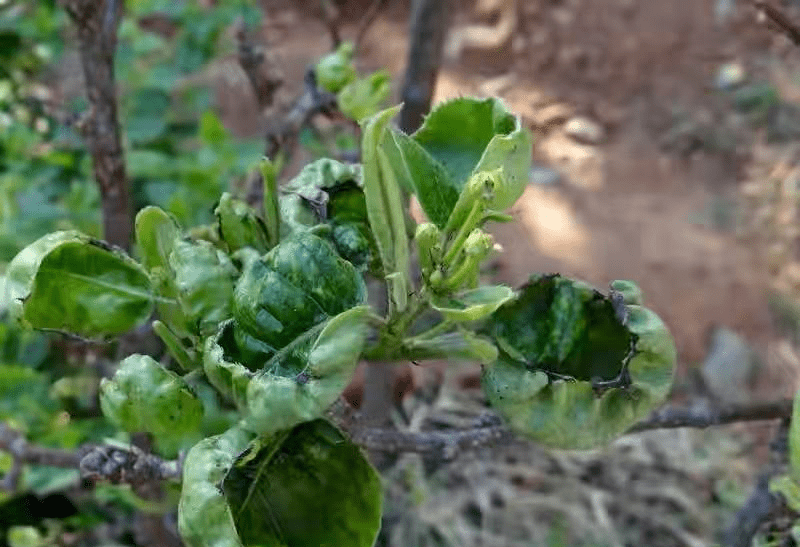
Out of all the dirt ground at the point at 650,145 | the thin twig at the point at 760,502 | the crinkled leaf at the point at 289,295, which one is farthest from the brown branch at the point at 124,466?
the dirt ground at the point at 650,145

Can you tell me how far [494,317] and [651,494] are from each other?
3.27ft

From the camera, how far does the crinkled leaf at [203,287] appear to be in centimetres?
62

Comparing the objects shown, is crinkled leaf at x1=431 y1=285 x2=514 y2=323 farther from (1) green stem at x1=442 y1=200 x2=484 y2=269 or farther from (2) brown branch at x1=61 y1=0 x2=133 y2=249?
(2) brown branch at x1=61 y1=0 x2=133 y2=249

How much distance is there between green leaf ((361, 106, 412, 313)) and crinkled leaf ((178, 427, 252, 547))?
0.44 feet

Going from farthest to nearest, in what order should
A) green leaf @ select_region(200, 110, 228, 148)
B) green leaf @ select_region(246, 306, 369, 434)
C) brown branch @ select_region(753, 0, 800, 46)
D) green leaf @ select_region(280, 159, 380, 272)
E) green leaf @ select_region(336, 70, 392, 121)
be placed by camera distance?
green leaf @ select_region(200, 110, 228, 148), green leaf @ select_region(336, 70, 392, 121), brown branch @ select_region(753, 0, 800, 46), green leaf @ select_region(280, 159, 380, 272), green leaf @ select_region(246, 306, 369, 434)

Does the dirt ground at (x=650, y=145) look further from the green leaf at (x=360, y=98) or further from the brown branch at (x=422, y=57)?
the green leaf at (x=360, y=98)

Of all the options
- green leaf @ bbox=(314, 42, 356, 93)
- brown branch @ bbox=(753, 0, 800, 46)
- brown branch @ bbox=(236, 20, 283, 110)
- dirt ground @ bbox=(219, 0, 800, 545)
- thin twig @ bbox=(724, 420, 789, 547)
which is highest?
brown branch @ bbox=(753, 0, 800, 46)

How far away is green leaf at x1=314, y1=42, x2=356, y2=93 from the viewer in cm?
107

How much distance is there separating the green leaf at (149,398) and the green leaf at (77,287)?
0.06 metres

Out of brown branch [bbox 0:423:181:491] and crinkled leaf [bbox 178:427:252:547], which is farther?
brown branch [bbox 0:423:181:491]

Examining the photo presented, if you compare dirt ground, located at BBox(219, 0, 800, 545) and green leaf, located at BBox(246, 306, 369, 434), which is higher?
green leaf, located at BBox(246, 306, 369, 434)

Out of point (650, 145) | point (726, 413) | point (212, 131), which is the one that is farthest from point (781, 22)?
point (650, 145)

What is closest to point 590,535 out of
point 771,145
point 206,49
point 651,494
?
point 651,494

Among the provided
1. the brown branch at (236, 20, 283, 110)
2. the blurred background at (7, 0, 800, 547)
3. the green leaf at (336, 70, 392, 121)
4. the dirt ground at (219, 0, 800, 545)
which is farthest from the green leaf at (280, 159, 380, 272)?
the dirt ground at (219, 0, 800, 545)
